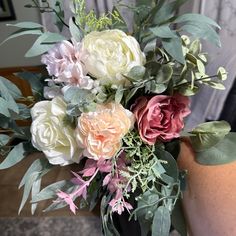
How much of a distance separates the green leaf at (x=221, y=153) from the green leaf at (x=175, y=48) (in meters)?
0.17

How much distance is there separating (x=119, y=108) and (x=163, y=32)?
12 cm

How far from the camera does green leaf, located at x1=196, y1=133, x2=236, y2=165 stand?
20.9 inches

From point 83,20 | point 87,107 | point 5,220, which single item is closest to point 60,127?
point 87,107

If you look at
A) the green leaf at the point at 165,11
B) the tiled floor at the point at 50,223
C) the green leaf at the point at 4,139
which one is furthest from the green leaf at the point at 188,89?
the tiled floor at the point at 50,223

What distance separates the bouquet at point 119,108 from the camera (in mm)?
460

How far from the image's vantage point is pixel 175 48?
1.49 feet

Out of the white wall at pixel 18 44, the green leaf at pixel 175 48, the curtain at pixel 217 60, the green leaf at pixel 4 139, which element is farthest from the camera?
the white wall at pixel 18 44

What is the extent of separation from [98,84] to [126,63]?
51 mm

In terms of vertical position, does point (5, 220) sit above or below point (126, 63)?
below

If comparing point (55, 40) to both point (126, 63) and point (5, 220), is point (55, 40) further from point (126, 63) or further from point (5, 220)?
point (5, 220)

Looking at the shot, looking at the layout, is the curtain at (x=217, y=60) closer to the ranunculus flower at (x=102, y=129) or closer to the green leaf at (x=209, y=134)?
the green leaf at (x=209, y=134)

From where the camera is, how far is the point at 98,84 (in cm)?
47

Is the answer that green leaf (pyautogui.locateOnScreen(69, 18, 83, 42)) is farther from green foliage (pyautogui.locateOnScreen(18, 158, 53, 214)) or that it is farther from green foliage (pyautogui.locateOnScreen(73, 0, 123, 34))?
green foliage (pyautogui.locateOnScreen(18, 158, 53, 214))

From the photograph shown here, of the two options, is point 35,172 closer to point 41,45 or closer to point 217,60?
point 41,45
